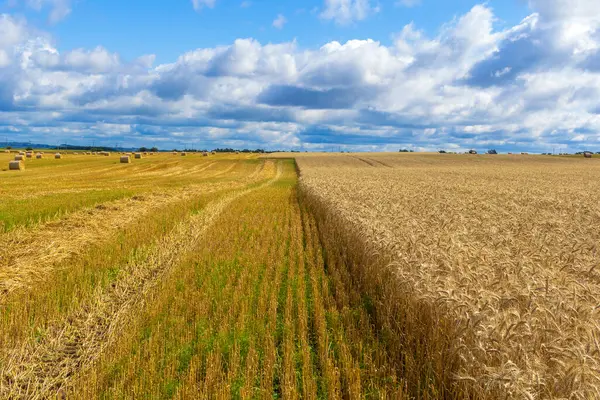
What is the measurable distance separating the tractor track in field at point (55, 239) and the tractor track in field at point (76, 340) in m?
1.96

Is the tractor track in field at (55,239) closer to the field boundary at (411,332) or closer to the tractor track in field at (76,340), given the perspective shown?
the tractor track in field at (76,340)

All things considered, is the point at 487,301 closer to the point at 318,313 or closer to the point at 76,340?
the point at 318,313

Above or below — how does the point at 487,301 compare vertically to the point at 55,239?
above

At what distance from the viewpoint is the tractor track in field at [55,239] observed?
9.55 meters

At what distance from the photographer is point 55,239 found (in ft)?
42.2

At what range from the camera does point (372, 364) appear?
219 inches

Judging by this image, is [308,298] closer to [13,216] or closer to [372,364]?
[372,364]

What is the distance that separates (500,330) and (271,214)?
52.3 feet

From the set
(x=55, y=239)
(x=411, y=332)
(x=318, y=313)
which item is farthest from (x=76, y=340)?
(x=55, y=239)

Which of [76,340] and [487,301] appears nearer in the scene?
[487,301]

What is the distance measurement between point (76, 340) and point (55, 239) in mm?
7585

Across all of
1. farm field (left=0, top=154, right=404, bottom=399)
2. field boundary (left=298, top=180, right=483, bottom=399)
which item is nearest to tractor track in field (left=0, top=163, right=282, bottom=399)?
Result: farm field (left=0, top=154, right=404, bottom=399)

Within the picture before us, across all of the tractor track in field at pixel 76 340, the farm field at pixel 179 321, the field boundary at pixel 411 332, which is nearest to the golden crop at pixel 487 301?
the field boundary at pixel 411 332

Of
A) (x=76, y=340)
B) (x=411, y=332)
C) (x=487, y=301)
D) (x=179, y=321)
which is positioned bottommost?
(x=76, y=340)
